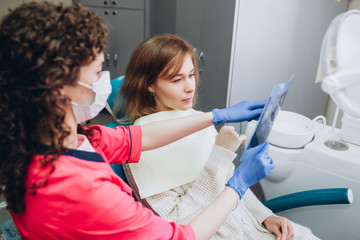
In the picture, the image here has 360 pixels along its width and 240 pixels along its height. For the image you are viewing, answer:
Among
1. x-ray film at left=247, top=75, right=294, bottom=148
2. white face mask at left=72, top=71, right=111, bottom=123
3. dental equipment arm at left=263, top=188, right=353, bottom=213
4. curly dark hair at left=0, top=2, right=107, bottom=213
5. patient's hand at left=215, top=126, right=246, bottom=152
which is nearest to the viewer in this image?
curly dark hair at left=0, top=2, right=107, bottom=213

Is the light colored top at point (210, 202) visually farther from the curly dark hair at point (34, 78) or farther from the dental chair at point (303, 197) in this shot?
the curly dark hair at point (34, 78)

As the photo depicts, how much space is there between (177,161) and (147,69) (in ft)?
1.31

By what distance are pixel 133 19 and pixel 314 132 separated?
1987 mm

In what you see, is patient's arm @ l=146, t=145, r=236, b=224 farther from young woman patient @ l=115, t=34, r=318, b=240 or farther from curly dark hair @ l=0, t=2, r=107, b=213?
curly dark hair @ l=0, t=2, r=107, b=213

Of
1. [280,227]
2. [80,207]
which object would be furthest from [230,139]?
[80,207]

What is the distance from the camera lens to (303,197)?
1264 mm

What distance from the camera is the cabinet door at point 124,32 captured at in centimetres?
274

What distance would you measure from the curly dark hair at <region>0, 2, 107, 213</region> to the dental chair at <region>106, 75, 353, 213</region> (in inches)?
21.5

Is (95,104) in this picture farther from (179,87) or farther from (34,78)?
(179,87)

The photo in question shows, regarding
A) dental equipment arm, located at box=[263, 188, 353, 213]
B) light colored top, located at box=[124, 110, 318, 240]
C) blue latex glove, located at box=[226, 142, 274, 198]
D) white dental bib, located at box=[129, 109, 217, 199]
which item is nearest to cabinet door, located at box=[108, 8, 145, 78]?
white dental bib, located at box=[129, 109, 217, 199]

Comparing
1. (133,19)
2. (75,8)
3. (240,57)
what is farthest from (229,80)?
(133,19)

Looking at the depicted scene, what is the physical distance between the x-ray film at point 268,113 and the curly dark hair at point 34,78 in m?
0.50

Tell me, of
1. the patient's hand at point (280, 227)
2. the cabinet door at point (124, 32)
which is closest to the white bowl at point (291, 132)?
the patient's hand at point (280, 227)

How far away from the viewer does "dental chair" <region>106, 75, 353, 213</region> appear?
1170 mm
